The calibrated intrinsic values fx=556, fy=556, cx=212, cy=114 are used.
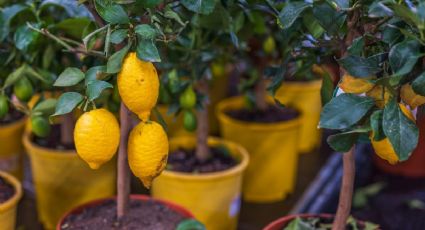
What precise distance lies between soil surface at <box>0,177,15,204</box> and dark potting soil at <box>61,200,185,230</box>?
121 millimetres

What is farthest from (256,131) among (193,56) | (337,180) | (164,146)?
(164,146)

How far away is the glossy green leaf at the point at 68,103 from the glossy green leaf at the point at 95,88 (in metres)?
0.03

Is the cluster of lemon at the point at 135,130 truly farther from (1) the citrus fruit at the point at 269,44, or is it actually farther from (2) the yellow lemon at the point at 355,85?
(1) the citrus fruit at the point at 269,44

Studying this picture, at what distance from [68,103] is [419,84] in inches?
18.4

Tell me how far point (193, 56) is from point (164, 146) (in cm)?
41

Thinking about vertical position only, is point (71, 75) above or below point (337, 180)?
above

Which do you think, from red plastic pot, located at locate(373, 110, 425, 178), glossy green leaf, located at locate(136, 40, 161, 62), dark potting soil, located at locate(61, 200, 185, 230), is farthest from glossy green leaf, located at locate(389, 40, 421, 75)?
red plastic pot, located at locate(373, 110, 425, 178)

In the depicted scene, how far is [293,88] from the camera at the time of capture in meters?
1.88

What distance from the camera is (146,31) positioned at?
734 mm

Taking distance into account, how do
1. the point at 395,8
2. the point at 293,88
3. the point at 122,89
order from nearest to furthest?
the point at 395,8, the point at 122,89, the point at 293,88

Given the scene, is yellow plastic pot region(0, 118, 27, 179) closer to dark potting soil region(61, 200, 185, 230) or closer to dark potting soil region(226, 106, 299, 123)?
dark potting soil region(61, 200, 185, 230)

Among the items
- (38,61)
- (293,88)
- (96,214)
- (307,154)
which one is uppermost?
(38,61)

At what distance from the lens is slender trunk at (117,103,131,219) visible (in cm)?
95

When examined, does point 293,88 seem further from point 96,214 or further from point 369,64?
point 369,64
